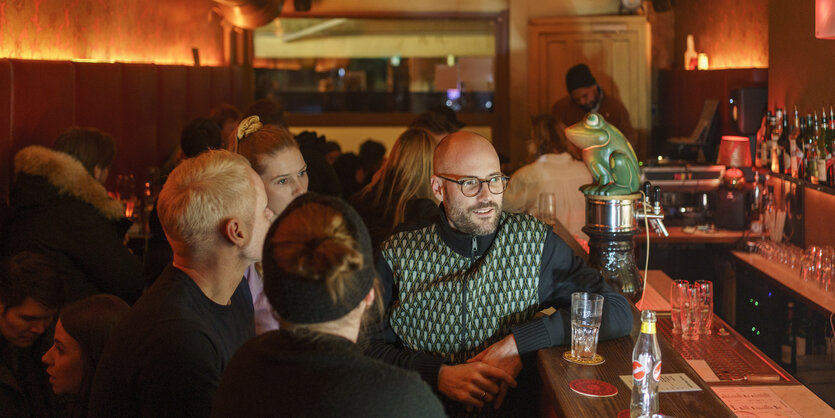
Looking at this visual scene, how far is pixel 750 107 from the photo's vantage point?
6301 millimetres

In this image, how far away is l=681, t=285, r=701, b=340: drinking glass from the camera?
2.74 meters

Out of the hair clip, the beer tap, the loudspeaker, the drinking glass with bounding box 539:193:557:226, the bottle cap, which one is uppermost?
the loudspeaker

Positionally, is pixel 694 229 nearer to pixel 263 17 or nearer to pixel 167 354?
pixel 263 17

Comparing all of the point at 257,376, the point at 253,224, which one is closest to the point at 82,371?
the point at 253,224

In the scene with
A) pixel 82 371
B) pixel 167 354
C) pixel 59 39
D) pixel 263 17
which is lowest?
pixel 82 371

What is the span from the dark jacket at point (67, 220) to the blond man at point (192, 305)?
1.87 meters

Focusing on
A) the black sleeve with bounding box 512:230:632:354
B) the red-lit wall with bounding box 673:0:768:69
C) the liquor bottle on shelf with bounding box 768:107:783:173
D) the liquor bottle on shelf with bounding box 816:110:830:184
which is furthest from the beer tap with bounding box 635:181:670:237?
the red-lit wall with bounding box 673:0:768:69

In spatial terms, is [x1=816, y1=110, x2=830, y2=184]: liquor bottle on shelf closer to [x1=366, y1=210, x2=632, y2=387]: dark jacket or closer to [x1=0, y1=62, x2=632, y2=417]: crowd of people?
[x1=0, y1=62, x2=632, y2=417]: crowd of people

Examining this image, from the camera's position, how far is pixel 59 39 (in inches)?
205

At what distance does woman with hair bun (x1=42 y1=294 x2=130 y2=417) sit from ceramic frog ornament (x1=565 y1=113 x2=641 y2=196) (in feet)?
4.97

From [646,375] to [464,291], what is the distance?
72cm

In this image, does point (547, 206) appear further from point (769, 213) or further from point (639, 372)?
point (639, 372)

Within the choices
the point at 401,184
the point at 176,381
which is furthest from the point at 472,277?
the point at 401,184

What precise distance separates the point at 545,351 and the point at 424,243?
48 cm
